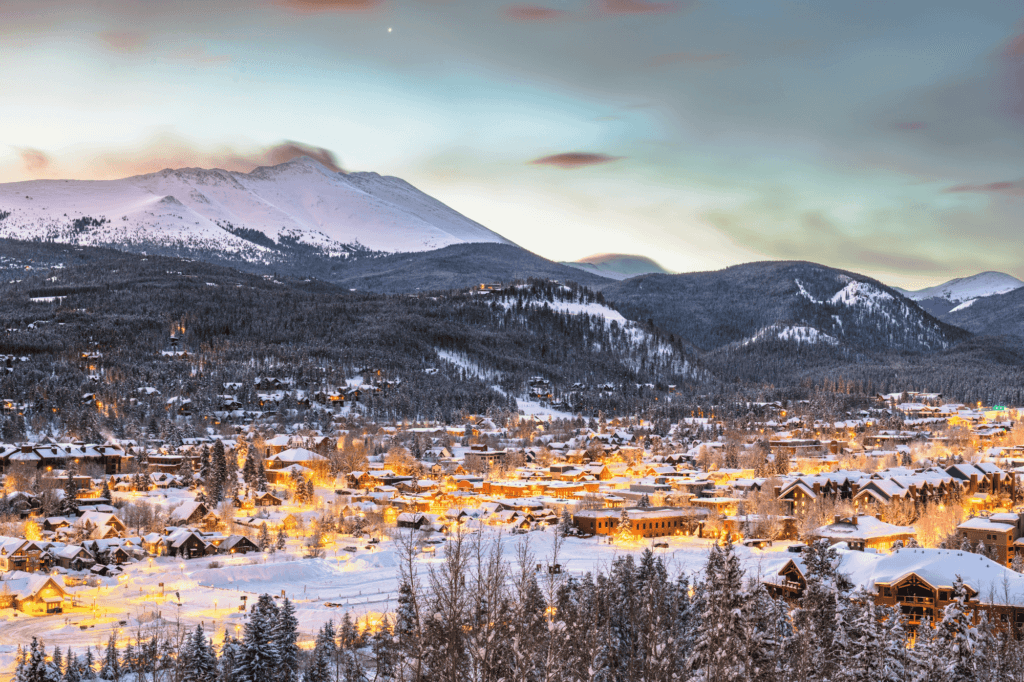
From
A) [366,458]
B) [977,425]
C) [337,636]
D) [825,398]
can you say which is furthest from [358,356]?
[337,636]

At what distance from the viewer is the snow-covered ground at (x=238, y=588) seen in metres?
40.0

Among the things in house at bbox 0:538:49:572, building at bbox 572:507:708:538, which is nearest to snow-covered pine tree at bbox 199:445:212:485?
house at bbox 0:538:49:572

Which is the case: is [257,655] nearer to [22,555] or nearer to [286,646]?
[286,646]

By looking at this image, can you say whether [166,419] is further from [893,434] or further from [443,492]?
[893,434]

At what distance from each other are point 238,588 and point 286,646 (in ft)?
54.3

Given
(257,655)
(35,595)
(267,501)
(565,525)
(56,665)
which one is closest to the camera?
(257,655)

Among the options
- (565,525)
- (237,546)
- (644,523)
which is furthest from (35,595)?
(644,523)

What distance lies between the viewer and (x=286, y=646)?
1286 inches

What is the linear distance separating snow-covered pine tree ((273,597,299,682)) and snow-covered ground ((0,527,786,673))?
5216 mm

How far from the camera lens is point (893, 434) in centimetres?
12362

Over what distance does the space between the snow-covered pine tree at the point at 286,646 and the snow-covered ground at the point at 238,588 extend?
5216 mm

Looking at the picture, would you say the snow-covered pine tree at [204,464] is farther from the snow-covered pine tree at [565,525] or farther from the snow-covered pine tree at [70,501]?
the snow-covered pine tree at [565,525]

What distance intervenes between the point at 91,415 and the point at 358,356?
60.0 meters

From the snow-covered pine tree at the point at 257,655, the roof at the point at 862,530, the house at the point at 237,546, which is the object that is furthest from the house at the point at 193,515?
the roof at the point at 862,530
